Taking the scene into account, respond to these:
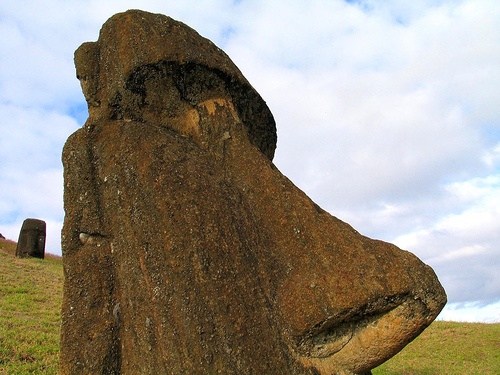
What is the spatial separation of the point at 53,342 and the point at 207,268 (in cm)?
692

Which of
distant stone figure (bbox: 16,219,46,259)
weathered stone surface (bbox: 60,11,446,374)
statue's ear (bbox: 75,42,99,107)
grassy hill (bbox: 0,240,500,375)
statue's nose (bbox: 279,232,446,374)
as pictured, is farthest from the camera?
distant stone figure (bbox: 16,219,46,259)

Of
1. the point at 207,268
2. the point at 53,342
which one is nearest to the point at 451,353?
the point at 53,342

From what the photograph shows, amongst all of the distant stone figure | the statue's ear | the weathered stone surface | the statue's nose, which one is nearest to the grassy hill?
the weathered stone surface

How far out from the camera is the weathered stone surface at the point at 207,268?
12.0ft

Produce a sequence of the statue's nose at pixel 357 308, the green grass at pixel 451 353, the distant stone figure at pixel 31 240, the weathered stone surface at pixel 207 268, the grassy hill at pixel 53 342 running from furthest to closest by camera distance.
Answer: the distant stone figure at pixel 31 240 → the green grass at pixel 451 353 → the grassy hill at pixel 53 342 → the statue's nose at pixel 357 308 → the weathered stone surface at pixel 207 268

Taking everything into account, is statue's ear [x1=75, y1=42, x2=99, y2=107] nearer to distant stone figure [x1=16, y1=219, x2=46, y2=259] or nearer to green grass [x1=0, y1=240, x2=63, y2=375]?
green grass [x1=0, y1=240, x2=63, y2=375]

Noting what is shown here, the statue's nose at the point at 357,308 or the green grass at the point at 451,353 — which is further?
the green grass at the point at 451,353

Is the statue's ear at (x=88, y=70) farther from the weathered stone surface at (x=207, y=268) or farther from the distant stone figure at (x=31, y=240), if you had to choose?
the distant stone figure at (x=31, y=240)

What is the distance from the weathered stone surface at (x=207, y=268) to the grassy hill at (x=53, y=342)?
4.52 m

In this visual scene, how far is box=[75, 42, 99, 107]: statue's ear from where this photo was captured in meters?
4.95

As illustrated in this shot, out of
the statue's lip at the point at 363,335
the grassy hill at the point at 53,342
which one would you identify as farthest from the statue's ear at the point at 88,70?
the grassy hill at the point at 53,342

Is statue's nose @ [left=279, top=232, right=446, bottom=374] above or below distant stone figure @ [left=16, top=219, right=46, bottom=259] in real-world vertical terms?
below

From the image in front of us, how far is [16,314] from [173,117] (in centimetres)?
872

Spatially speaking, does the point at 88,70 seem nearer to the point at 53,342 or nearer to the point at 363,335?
the point at 363,335
